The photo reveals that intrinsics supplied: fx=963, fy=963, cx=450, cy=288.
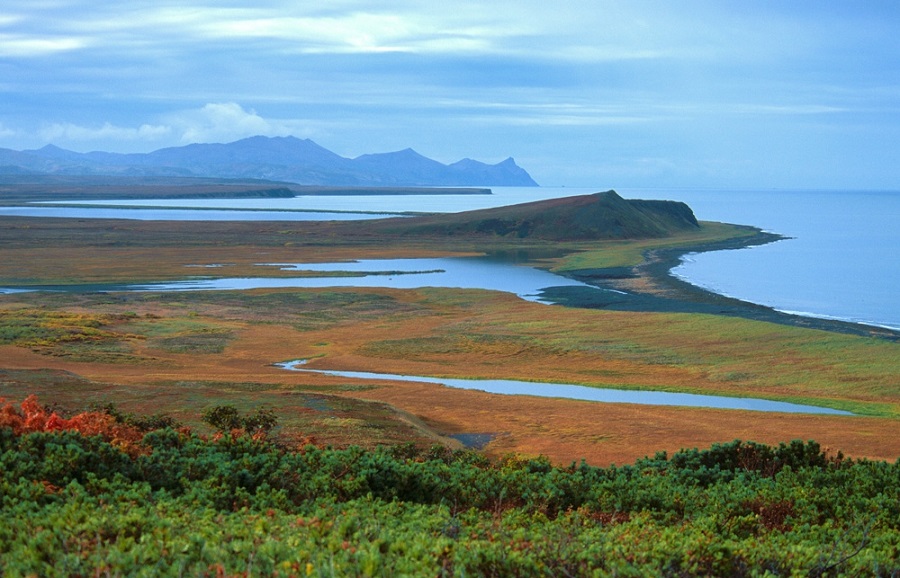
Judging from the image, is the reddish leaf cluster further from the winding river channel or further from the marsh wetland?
the winding river channel

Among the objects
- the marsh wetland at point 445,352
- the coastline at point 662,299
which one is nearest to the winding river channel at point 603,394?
the marsh wetland at point 445,352

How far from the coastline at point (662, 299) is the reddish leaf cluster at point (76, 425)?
158ft

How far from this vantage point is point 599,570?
408 inches

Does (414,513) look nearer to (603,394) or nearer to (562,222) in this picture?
(603,394)

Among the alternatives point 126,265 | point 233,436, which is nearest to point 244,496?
point 233,436

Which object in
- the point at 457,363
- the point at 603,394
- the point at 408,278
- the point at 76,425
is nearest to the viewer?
the point at 76,425

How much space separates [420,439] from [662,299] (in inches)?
1817

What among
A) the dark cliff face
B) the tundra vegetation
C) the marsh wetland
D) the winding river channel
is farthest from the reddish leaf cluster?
the dark cliff face

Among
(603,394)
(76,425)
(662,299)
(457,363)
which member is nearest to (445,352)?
(457,363)

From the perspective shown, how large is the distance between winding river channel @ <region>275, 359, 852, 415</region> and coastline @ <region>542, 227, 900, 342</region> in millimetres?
18470

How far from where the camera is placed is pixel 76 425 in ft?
64.0

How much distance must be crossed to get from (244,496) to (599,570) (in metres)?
6.54

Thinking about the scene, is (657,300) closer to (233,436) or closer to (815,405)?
(815,405)

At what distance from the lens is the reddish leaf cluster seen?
→ 684 inches
